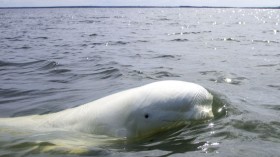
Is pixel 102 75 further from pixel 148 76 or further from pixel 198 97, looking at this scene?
pixel 198 97

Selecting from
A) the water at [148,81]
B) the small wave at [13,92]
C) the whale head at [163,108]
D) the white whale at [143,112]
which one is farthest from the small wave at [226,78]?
the small wave at [13,92]

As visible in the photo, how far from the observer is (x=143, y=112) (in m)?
5.27

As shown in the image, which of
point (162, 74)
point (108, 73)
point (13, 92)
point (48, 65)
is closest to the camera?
point (13, 92)

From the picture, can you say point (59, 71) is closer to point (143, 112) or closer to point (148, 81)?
point (148, 81)

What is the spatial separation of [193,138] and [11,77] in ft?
24.6

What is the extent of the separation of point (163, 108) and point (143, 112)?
0.90ft

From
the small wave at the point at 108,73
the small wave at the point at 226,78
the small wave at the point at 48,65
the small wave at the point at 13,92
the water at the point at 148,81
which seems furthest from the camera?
the small wave at the point at 48,65

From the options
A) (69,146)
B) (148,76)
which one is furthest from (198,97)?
(148,76)

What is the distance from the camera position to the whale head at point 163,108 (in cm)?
529

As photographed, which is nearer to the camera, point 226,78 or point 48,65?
point 226,78

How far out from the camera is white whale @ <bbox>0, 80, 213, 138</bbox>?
5.29 m

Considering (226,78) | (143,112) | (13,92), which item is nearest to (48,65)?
(13,92)

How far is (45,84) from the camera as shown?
10414mm

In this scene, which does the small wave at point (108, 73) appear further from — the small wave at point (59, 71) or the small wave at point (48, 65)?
the small wave at point (48, 65)
